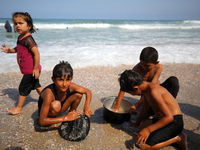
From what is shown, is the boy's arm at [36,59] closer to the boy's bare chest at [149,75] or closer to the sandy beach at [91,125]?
the sandy beach at [91,125]

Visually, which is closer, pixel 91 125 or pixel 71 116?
pixel 71 116

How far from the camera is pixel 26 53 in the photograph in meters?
2.53

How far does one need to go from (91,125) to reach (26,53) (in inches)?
65.5

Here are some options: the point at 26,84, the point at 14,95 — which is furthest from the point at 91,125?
the point at 14,95

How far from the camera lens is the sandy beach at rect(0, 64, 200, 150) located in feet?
6.81

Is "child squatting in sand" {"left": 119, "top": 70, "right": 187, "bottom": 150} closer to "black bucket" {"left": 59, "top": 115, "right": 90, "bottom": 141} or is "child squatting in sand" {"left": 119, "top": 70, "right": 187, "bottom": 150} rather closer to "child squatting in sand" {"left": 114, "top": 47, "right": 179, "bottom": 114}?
"child squatting in sand" {"left": 114, "top": 47, "right": 179, "bottom": 114}

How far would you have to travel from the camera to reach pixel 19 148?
1962mm

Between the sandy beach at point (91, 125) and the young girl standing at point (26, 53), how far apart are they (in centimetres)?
35

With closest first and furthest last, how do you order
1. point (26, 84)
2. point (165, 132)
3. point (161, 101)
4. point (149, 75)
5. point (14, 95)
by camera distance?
1. point (161, 101)
2. point (165, 132)
3. point (26, 84)
4. point (149, 75)
5. point (14, 95)

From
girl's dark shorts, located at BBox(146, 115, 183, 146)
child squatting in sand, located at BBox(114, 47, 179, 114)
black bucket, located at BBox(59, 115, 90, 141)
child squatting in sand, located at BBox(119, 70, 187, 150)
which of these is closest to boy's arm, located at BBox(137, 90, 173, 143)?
child squatting in sand, located at BBox(119, 70, 187, 150)

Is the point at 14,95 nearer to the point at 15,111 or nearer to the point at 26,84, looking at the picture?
the point at 15,111


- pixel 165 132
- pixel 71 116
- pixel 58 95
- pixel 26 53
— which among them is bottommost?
pixel 165 132

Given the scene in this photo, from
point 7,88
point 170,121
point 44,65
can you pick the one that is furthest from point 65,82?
point 44,65

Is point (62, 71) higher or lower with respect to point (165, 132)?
higher
